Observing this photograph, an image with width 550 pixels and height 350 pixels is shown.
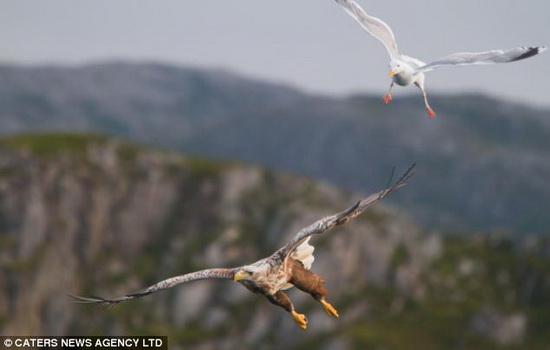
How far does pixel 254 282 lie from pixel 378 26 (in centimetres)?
980

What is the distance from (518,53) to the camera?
70.2 feet

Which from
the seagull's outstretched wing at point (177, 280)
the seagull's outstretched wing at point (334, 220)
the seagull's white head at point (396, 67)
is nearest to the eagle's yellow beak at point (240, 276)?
the seagull's outstretched wing at point (177, 280)

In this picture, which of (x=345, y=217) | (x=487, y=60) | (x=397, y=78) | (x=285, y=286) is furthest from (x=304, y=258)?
(x=487, y=60)

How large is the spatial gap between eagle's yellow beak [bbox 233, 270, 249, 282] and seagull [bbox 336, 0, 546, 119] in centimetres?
616

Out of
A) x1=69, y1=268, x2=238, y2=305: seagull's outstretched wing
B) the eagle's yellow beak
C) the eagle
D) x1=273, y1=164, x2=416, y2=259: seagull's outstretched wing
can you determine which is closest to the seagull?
x1=273, y1=164, x2=416, y2=259: seagull's outstretched wing

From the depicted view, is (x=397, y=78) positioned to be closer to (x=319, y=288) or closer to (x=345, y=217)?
(x=345, y=217)

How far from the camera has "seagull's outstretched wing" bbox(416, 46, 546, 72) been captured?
21203 mm

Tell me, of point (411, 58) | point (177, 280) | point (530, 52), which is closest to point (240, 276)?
point (177, 280)

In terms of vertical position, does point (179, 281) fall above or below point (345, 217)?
below

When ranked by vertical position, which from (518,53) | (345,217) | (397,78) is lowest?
(345,217)

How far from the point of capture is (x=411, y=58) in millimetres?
25422

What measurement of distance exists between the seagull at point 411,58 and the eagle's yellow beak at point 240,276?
6.16 m

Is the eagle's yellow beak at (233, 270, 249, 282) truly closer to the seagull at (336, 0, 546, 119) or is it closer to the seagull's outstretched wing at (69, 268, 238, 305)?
the seagull's outstretched wing at (69, 268, 238, 305)

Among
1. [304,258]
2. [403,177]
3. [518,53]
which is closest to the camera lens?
[518,53]
